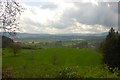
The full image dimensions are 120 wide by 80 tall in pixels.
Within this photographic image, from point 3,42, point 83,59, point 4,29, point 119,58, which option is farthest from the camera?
point 83,59

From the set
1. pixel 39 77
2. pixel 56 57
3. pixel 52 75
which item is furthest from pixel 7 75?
pixel 56 57

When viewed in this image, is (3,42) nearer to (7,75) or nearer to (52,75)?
(7,75)

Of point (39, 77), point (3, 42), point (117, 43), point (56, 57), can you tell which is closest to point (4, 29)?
point (3, 42)

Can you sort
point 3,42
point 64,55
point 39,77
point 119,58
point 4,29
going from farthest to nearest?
point 64,55 → point 119,58 → point 39,77 → point 3,42 → point 4,29

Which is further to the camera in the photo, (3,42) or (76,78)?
(76,78)

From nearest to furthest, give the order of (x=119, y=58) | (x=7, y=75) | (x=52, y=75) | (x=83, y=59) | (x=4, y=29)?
(x=4, y=29)
(x=7, y=75)
(x=52, y=75)
(x=119, y=58)
(x=83, y=59)

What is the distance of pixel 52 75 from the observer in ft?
48.0

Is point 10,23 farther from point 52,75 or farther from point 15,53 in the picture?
point 15,53

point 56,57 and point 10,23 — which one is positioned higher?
point 10,23

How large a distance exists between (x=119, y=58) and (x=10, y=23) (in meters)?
40.1

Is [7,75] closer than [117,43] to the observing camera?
Yes

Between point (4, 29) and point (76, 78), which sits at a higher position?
point (4, 29)

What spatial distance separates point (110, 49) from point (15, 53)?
90.0ft

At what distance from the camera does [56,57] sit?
64375 millimetres
